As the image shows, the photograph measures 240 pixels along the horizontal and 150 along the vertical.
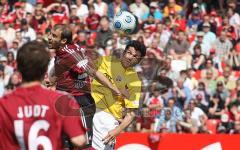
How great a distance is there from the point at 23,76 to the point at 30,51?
0.20 m

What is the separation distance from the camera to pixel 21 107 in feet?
20.7

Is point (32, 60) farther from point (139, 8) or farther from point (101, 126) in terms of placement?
point (139, 8)

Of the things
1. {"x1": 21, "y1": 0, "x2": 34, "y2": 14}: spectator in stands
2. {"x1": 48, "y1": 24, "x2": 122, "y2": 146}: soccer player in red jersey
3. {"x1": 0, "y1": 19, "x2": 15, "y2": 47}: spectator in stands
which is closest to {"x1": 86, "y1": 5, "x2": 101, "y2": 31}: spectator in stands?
{"x1": 21, "y1": 0, "x2": 34, "y2": 14}: spectator in stands

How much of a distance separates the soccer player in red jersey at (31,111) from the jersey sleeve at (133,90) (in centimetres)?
453

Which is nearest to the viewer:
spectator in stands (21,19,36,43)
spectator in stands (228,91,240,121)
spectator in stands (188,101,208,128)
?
spectator in stands (188,101,208,128)

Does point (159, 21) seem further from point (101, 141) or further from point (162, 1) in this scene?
point (101, 141)

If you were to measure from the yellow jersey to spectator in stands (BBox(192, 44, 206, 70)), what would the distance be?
346 inches

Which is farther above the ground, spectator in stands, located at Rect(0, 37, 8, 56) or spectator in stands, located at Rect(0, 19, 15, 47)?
spectator in stands, located at Rect(0, 19, 15, 47)

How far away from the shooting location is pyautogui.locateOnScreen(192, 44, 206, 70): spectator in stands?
19.8 m

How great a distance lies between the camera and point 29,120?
6289mm

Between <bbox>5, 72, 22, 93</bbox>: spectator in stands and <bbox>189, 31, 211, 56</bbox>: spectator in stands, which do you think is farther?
<bbox>189, 31, 211, 56</bbox>: spectator in stands

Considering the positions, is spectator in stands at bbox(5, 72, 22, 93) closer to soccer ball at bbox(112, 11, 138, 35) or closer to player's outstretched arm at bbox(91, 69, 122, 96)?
soccer ball at bbox(112, 11, 138, 35)

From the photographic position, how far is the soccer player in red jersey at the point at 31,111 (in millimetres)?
6266

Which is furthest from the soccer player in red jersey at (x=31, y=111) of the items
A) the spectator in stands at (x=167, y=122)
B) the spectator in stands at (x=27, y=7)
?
the spectator in stands at (x=27, y=7)
